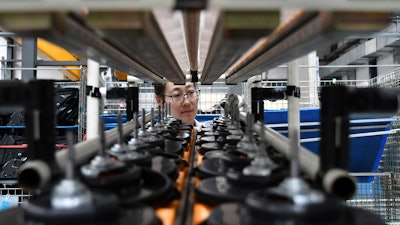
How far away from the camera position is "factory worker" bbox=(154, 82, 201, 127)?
2.62 metres

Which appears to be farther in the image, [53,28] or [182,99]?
[182,99]

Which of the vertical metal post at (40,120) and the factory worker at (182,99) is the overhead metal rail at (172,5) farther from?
the factory worker at (182,99)

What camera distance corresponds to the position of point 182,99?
266 centimetres

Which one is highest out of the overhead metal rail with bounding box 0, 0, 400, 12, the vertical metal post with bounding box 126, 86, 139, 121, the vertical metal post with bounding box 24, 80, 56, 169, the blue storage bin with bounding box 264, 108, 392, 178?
the overhead metal rail with bounding box 0, 0, 400, 12

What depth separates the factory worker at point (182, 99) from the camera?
8.61 ft

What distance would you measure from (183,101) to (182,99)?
0.02m

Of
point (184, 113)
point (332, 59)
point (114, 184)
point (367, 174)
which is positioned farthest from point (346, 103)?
point (332, 59)

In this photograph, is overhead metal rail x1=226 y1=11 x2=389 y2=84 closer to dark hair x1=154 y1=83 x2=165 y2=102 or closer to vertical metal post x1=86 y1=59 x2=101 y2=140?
vertical metal post x1=86 y1=59 x2=101 y2=140

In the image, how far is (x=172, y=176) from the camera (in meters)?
0.69

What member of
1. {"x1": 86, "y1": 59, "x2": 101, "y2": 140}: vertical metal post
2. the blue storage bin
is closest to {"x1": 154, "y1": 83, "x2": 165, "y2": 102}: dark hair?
the blue storage bin

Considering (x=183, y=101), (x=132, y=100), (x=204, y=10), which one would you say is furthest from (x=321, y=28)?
(x=183, y=101)

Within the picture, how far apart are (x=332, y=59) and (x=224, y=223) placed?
516 inches

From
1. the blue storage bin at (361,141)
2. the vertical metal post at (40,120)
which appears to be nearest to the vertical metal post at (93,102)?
the vertical metal post at (40,120)

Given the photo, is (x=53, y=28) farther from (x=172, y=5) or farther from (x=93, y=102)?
(x=93, y=102)
